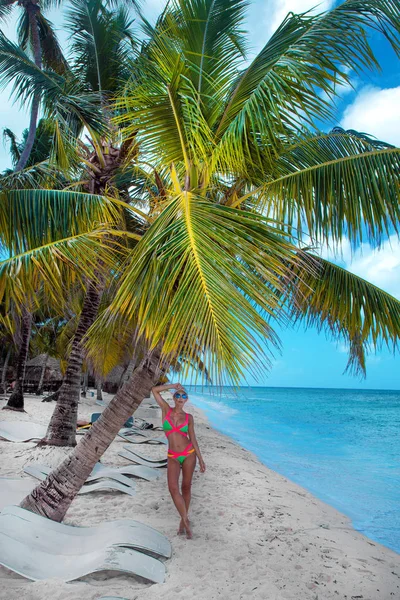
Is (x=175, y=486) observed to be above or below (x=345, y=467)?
above

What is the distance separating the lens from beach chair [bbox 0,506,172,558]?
3.52 metres

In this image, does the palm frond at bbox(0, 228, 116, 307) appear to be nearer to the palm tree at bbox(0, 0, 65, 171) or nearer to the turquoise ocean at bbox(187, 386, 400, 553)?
the turquoise ocean at bbox(187, 386, 400, 553)

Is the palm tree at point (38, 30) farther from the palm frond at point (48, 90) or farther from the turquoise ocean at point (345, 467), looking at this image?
the turquoise ocean at point (345, 467)

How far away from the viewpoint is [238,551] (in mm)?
4051

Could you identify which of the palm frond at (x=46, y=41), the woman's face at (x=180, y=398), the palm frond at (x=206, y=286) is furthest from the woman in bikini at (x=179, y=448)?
the palm frond at (x=46, y=41)

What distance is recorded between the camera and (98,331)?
458 cm

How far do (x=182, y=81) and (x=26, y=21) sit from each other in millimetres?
11688

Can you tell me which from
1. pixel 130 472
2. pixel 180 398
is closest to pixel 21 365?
pixel 130 472

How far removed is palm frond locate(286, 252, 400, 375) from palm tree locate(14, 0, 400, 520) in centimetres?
1

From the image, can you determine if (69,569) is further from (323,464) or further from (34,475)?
(323,464)

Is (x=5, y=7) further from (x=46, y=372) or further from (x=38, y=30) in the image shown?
(x=46, y=372)

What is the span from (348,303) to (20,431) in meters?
7.33

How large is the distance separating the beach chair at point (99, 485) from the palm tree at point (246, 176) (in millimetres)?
1441

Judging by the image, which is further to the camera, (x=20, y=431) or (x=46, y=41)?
(x=46, y=41)
